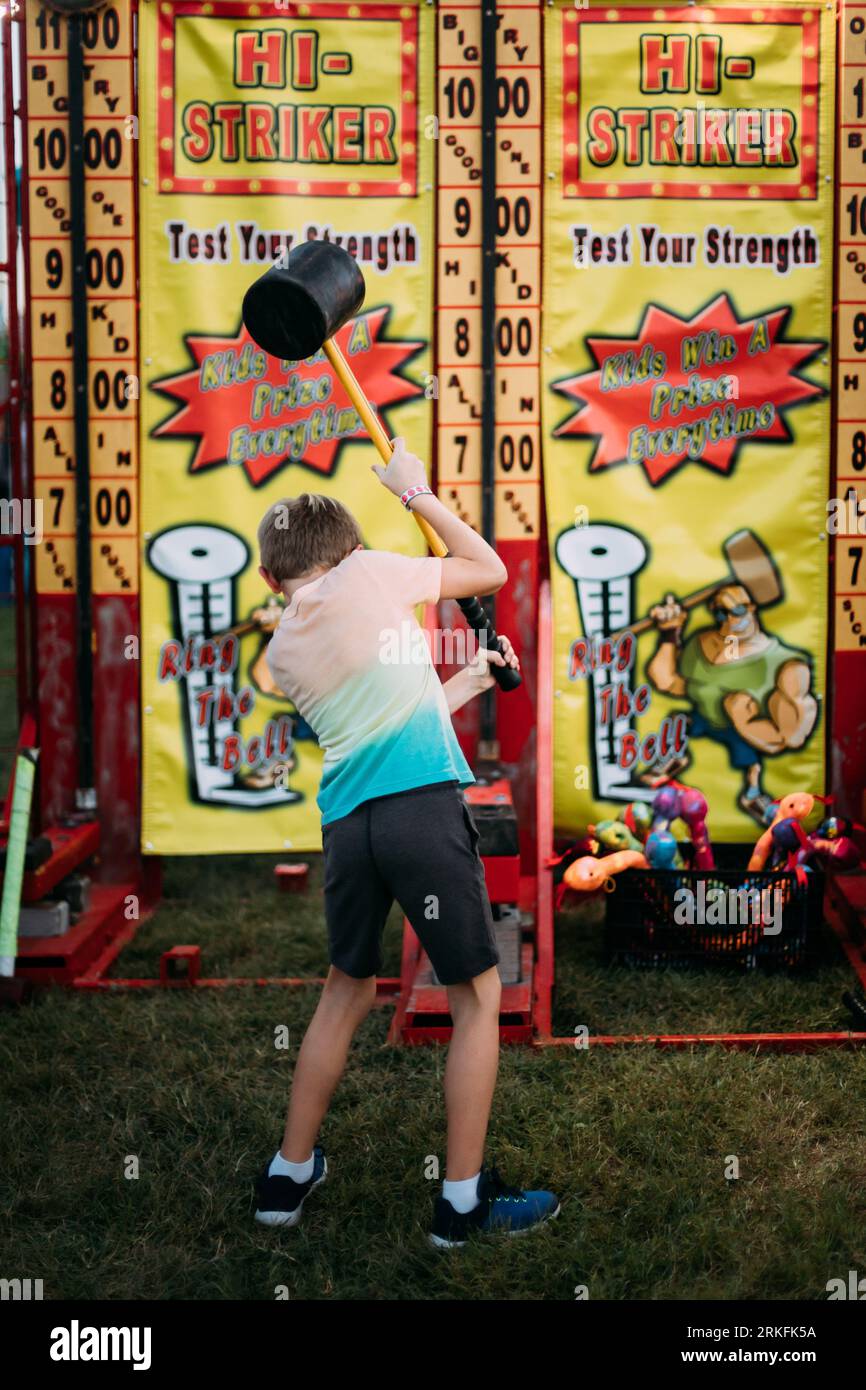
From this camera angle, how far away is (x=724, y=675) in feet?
18.9

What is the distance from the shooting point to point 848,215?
220 inches

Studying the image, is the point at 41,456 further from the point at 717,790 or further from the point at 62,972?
the point at 717,790

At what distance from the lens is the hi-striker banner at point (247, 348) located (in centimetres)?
557

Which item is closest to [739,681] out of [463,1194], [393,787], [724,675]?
[724,675]

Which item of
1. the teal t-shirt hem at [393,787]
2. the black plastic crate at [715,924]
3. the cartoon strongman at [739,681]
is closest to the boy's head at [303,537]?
the teal t-shirt hem at [393,787]

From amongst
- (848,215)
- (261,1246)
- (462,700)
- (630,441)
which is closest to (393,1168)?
(261,1246)

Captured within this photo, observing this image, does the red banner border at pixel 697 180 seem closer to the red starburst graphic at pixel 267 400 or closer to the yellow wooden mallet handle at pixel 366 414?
the red starburst graphic at pixel 267 400

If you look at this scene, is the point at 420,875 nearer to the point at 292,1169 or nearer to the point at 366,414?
the point at 292,1169

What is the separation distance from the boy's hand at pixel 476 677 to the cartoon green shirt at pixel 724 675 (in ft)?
7.50

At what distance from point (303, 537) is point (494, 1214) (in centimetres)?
164

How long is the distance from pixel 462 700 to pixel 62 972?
2.25 m

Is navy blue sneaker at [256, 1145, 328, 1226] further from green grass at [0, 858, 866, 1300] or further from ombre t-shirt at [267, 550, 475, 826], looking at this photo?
ombre t-shirt at [267, 550, 475, 826]

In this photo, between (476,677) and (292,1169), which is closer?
(292,1169)

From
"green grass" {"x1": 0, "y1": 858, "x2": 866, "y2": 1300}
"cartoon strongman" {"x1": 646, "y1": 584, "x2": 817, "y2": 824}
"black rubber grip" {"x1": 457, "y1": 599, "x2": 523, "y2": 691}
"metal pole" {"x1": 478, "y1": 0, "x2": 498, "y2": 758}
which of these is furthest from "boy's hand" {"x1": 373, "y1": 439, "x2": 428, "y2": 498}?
"cartoon strongman" {"x1": 646, "y1": 584, "x2": 817, "y2": 824}
